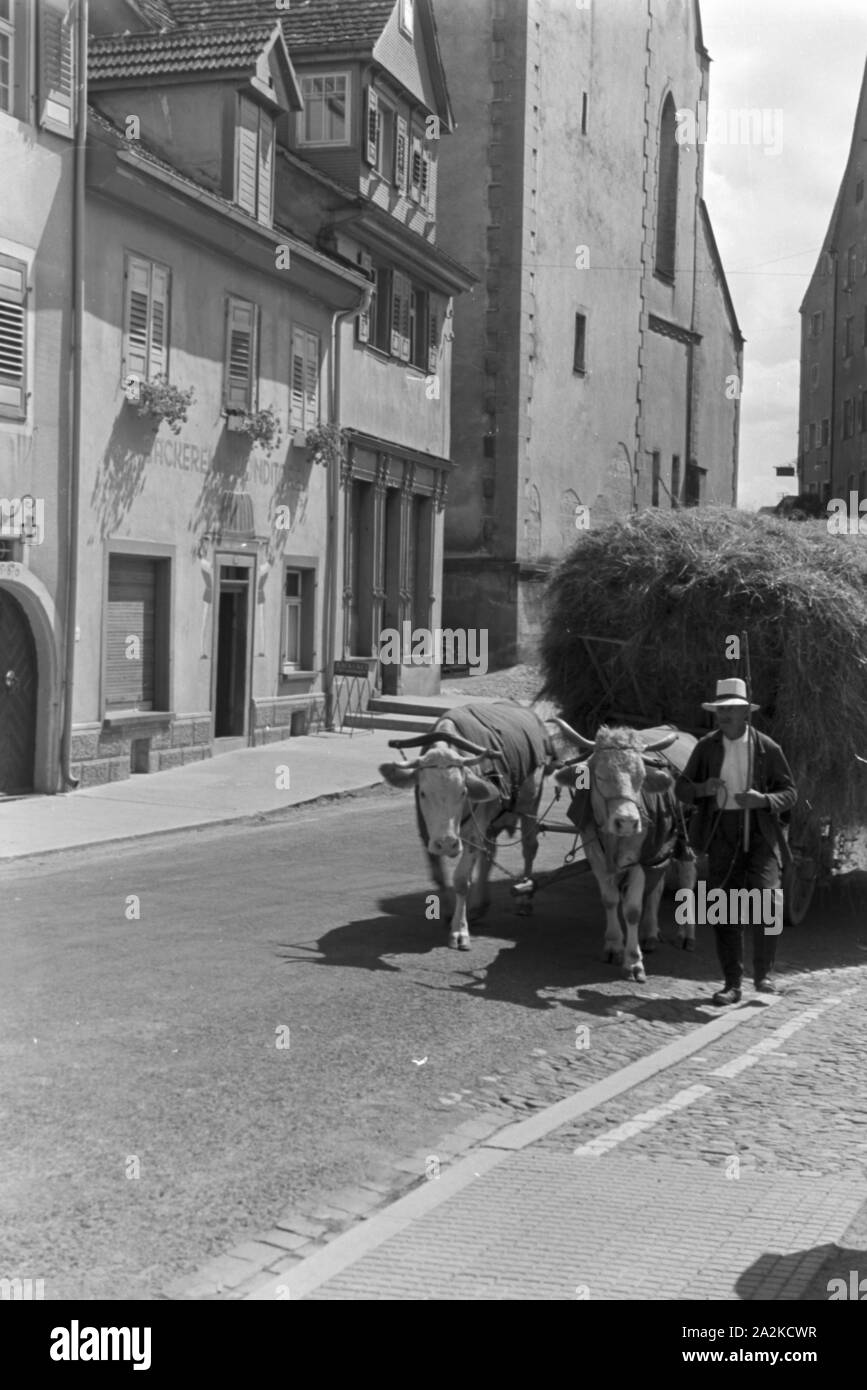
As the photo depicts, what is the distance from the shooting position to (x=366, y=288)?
27.0 metres

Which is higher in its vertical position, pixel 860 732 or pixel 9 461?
pixel 9 461

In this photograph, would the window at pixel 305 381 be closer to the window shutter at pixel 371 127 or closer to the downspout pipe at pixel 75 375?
the window shutter at pixel 371 127

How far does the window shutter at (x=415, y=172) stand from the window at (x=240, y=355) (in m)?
7.68

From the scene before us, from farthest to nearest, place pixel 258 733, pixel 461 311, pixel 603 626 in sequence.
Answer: pixel 461 311
pixel 258 733
pixel 603 626

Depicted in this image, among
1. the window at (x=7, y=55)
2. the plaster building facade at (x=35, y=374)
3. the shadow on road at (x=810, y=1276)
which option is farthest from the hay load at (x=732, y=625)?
the window at (x=7, y=55)

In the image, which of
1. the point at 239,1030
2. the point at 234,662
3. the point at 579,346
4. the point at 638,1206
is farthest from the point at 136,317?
the point at 579,346

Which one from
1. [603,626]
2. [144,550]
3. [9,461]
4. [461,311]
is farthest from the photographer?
[461,311]

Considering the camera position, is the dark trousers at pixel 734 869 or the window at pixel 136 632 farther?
the window at pixel 136 632

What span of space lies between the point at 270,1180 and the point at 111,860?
934cm

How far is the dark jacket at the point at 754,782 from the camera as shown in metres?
10.5

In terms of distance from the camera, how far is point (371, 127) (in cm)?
2830
